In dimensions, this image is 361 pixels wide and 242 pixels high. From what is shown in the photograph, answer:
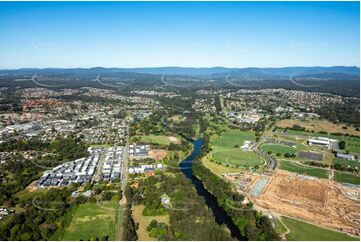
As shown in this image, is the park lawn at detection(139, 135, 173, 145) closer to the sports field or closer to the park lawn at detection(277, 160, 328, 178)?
the sports field

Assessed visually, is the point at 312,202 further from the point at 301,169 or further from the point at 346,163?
the point at 346,163

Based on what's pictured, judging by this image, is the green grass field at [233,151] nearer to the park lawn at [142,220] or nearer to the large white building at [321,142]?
the large white building at [321,142]

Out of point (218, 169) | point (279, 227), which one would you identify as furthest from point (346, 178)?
point (279, 227)

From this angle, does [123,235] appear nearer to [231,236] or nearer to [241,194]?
[231,236]

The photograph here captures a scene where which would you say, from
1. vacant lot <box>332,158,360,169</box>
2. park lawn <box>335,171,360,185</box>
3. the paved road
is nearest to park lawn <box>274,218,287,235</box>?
the paved road

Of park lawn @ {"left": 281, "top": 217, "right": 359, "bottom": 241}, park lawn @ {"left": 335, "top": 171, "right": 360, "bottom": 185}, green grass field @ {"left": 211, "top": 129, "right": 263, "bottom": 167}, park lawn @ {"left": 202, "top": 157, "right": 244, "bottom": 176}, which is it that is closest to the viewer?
park lawn @ {"left": 281, "top": 217, "right": 359, "bottom": 241}

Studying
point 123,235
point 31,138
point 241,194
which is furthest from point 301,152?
point 31,138

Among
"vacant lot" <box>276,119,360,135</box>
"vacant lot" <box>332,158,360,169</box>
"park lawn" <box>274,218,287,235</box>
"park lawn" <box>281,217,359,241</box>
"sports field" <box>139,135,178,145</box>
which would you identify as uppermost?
"park lawn" <box>274,218,287,235</box>

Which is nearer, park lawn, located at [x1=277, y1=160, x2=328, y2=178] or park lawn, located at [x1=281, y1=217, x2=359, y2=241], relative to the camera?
park lawn, located at [x1=281, y1=217, x2=359, y2=241]
